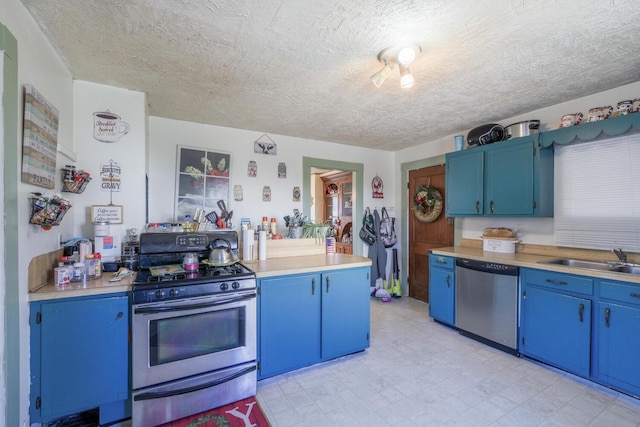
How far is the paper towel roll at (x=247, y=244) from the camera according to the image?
2.61m

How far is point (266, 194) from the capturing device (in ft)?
12.2

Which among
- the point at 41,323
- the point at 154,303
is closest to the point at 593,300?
the point at 154,303

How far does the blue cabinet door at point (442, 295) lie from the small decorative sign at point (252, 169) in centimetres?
263

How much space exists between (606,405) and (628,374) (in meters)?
0.29

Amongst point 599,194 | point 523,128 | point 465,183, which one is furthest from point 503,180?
point 599,194

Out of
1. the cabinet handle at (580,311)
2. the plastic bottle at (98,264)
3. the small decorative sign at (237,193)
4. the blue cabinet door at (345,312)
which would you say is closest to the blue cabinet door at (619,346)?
the cabinet handle at (580,311)

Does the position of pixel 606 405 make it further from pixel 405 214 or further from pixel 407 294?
pixel 405 214

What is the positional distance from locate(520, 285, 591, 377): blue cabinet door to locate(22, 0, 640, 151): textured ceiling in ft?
6.16

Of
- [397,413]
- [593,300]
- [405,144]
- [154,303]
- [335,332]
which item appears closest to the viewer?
[154,303]

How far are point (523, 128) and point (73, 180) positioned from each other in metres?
4.13

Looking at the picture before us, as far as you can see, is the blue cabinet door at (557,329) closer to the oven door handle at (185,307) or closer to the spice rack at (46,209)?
the oven door handle at (185,307)

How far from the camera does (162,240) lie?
2.22 m

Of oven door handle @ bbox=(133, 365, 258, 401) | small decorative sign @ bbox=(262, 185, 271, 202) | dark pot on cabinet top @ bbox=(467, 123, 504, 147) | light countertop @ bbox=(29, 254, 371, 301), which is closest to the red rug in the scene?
oven door handle @ bbox=(133, 365, 258, 401)

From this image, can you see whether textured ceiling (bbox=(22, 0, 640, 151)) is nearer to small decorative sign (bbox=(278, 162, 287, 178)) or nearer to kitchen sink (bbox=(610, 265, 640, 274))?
small decorative sign (bbox=(278, 162, 287, 178))
